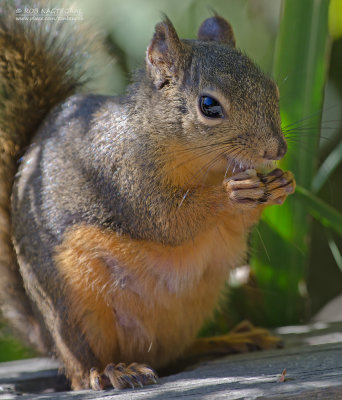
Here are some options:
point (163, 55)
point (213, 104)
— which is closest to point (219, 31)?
point (163, 55)

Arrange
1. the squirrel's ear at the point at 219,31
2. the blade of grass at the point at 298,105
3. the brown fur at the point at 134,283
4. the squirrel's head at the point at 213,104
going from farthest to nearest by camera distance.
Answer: the blade of grass at the point at 298,105 → the squirrel's ear at the point at 219,31 → the brown fur at the point at 134,283 → the squirrel's head at the point at 213,104

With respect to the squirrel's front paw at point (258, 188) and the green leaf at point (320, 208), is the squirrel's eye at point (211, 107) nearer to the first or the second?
the squirrel's front paw at point (258, 188)

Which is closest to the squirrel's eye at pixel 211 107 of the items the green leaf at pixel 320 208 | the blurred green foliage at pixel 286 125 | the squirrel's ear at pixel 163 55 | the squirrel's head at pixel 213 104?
the squirrel's head at pixel 213 104

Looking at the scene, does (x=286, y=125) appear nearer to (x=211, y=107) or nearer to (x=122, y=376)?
(x=211, y=107)

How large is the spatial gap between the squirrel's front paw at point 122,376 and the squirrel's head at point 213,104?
0.54 m

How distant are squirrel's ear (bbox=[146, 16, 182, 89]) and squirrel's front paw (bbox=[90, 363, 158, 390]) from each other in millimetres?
733

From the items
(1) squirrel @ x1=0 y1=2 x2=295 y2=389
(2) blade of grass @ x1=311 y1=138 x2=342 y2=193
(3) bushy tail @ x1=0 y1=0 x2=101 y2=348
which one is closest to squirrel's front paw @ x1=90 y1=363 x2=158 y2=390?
(1) squirrel @ x1=0 y1=2 x2=295 y2=389

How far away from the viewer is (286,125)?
1879 millimetres

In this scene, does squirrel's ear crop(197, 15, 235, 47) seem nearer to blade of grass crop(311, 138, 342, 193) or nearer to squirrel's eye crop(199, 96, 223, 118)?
squirrel's eye crop(199, 96, 223, 118)

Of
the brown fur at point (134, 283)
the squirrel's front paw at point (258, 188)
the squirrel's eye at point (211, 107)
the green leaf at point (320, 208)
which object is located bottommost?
the brown fur at point (134, 283)

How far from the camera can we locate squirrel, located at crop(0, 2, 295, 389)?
1420 millimetres

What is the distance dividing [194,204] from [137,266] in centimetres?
22

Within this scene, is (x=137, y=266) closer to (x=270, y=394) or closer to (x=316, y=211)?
(x=270, y=394)

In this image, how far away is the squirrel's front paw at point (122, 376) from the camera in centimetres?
146
